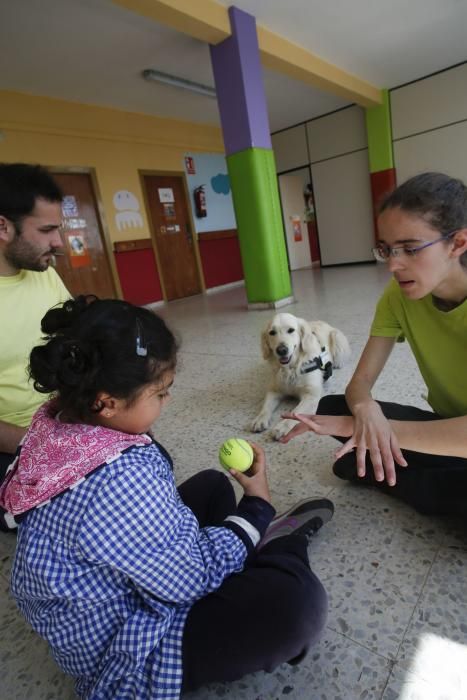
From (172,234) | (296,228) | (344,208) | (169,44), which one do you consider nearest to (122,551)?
(169,44)

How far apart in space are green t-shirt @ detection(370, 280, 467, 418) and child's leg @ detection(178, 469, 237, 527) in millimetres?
738

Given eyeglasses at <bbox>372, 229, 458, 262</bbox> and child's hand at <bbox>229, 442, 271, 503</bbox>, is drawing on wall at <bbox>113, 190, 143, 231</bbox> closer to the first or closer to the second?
eyeglasses at <bbox>372, 229, 458, 262</bbox>

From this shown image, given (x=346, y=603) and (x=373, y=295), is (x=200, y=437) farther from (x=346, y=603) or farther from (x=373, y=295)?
(x=373, y=295)

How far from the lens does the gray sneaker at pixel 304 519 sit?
3.87ft

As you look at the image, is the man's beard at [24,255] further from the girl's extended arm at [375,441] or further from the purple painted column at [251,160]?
the purple painted column at [251,160]

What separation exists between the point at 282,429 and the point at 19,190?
5.11 ft

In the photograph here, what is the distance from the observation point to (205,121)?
8.44 m

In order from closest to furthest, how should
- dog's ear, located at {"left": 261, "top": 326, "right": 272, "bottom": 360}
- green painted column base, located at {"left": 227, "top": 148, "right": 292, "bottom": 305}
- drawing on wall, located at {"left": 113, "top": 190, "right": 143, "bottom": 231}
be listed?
dog's ear, located at {"left": 261, "top": 326, "right": 272, "bottom": 360} < green painted column base, located at {"left": 227, "top": 148, "right": 292, "bottom": 305} < drawing on wall, located at {"left": 113, "top": 190, "right": 143, "bottom": 231}

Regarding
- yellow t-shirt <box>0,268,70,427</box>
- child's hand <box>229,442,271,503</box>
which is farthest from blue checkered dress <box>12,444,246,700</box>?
yellow t-shirt <box>0,268,70,427</box>

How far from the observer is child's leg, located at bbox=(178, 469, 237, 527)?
119 cm

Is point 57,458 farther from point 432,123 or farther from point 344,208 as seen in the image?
point 344,208

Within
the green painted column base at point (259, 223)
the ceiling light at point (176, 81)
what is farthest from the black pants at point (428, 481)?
the ceiling light at point (176, 81)

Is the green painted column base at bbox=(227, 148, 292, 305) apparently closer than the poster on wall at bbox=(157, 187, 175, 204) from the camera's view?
Yes

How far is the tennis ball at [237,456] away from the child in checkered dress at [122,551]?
248mm
